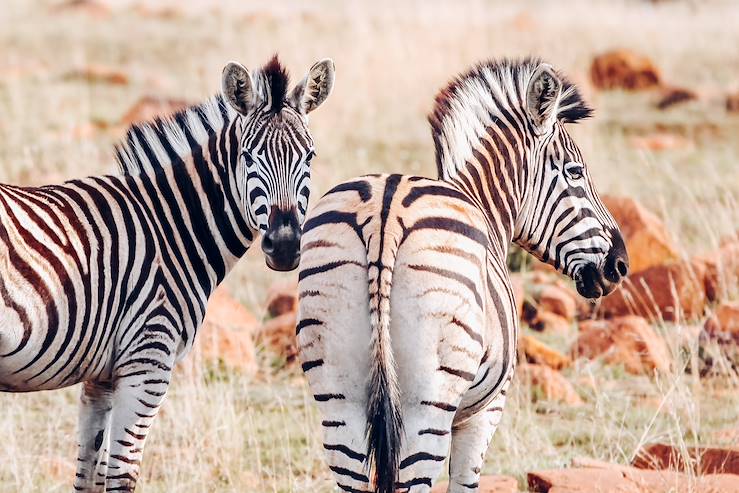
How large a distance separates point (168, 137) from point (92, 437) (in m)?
1.45

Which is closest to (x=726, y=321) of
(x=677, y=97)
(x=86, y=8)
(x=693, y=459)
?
(x=693, y=459)

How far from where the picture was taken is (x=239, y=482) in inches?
247

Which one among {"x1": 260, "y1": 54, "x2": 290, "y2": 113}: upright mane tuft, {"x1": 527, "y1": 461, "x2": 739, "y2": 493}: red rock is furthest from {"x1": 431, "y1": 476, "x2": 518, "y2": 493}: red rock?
{"x1": 260, "y1": 54, "x2": 290, "y2": 113}: upright mane tuft

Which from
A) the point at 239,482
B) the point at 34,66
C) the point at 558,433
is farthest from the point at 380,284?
the point at 34,66

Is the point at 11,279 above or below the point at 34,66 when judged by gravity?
below

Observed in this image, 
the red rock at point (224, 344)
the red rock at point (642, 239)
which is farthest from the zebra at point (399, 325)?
the red rock at point (642, 239)

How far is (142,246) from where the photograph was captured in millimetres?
5145

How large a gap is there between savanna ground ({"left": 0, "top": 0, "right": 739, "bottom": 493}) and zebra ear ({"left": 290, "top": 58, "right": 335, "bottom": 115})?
1.99 m

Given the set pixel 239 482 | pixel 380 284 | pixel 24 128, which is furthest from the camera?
pixel 24 128

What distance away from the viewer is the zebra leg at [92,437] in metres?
5.18

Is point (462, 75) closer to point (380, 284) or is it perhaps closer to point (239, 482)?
point (380, 284)

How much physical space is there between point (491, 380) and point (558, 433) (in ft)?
10.1

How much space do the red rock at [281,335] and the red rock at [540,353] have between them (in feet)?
5.40

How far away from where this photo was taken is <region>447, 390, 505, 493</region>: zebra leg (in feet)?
15.1
